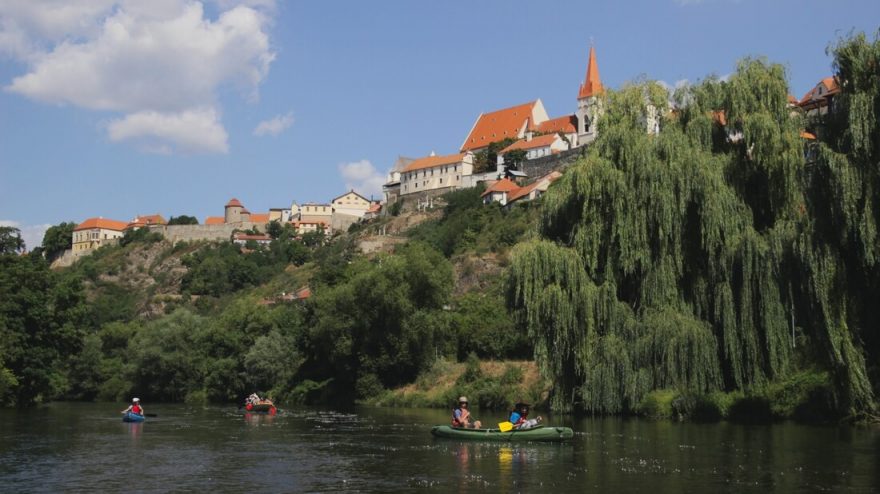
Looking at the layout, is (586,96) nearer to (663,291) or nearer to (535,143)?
(535,143)

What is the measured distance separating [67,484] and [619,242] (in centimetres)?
2289

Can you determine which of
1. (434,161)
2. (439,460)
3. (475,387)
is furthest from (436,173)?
(439,460)

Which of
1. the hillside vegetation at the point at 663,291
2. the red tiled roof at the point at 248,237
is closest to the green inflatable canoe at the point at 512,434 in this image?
the hillside vegetation at the point at 663,291

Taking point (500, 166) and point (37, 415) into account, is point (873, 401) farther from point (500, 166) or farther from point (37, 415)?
point (500, 166)

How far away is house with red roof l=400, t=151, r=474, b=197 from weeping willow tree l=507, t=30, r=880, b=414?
103 metres

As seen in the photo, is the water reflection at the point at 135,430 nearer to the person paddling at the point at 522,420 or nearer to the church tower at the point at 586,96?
the person paddling at the point at 522,420

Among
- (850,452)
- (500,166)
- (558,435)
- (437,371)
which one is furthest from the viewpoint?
(500,166)

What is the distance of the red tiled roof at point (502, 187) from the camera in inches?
4804

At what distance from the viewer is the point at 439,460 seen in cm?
2561

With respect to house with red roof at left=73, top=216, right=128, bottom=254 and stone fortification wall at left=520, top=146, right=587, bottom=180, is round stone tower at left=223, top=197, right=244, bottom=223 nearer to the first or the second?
house with red roof at left=73, top=216, right=128, bottom=254

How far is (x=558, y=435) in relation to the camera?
28406 millimetres

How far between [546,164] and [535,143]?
9284mm

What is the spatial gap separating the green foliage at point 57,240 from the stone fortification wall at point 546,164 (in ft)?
334

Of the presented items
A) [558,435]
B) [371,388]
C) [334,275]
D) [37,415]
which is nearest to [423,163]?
[334,275]
